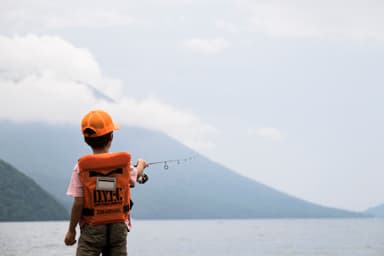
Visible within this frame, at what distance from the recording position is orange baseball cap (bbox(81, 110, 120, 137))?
6.27 m

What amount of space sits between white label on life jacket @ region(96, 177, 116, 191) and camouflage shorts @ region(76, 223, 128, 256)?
0.36 meters

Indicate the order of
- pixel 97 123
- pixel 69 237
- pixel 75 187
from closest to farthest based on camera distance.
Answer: pixel 97 123 < pixel 75 187 < pixel 69 237

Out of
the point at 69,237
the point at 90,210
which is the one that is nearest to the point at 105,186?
the point at 90,210

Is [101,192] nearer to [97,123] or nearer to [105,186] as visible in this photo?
[105,186]

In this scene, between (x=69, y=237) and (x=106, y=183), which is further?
(x=69, y=237)

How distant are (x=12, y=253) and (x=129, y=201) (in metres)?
89.2

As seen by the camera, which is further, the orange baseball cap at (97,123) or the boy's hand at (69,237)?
the boy's hand at (69,237)

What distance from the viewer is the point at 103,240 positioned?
6.48 m

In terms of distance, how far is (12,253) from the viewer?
3620 inches

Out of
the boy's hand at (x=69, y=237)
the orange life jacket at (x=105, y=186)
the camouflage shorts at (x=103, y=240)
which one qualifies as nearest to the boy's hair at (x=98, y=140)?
the orange life jacket at (x=105, y=186)

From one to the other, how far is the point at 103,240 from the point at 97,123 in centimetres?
102

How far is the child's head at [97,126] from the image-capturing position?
6.27 metres

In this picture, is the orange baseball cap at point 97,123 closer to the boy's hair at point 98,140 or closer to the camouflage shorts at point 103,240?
the boy's hair at point 98,140

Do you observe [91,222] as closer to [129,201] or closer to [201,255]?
[129,201]
